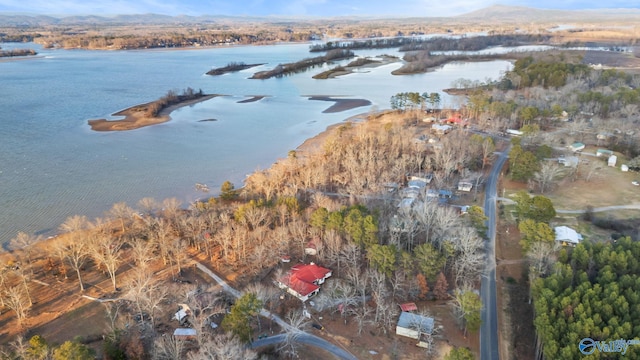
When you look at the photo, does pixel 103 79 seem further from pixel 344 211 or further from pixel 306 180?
pixel 344 211

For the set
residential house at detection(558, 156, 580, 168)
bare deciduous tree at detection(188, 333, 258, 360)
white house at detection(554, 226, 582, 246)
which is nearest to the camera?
bare deciduous tree at detection(188, 333, 258, 360)

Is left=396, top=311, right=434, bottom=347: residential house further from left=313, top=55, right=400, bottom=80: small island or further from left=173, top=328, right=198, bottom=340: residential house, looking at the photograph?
left=313, top=55, right=400, bottom=80: small island

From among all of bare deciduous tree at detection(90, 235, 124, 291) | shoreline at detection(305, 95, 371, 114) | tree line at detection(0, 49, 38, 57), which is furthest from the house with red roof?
tree line at detection(0, 49, 38, 57)

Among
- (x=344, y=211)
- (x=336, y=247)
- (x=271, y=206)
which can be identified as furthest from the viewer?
(x=271, y=206)

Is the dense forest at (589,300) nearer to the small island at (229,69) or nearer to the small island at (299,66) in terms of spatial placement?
the small island at (299,66)

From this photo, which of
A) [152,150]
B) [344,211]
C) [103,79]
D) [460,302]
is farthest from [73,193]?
[103,79]

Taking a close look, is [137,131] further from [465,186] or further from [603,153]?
[603,153]
